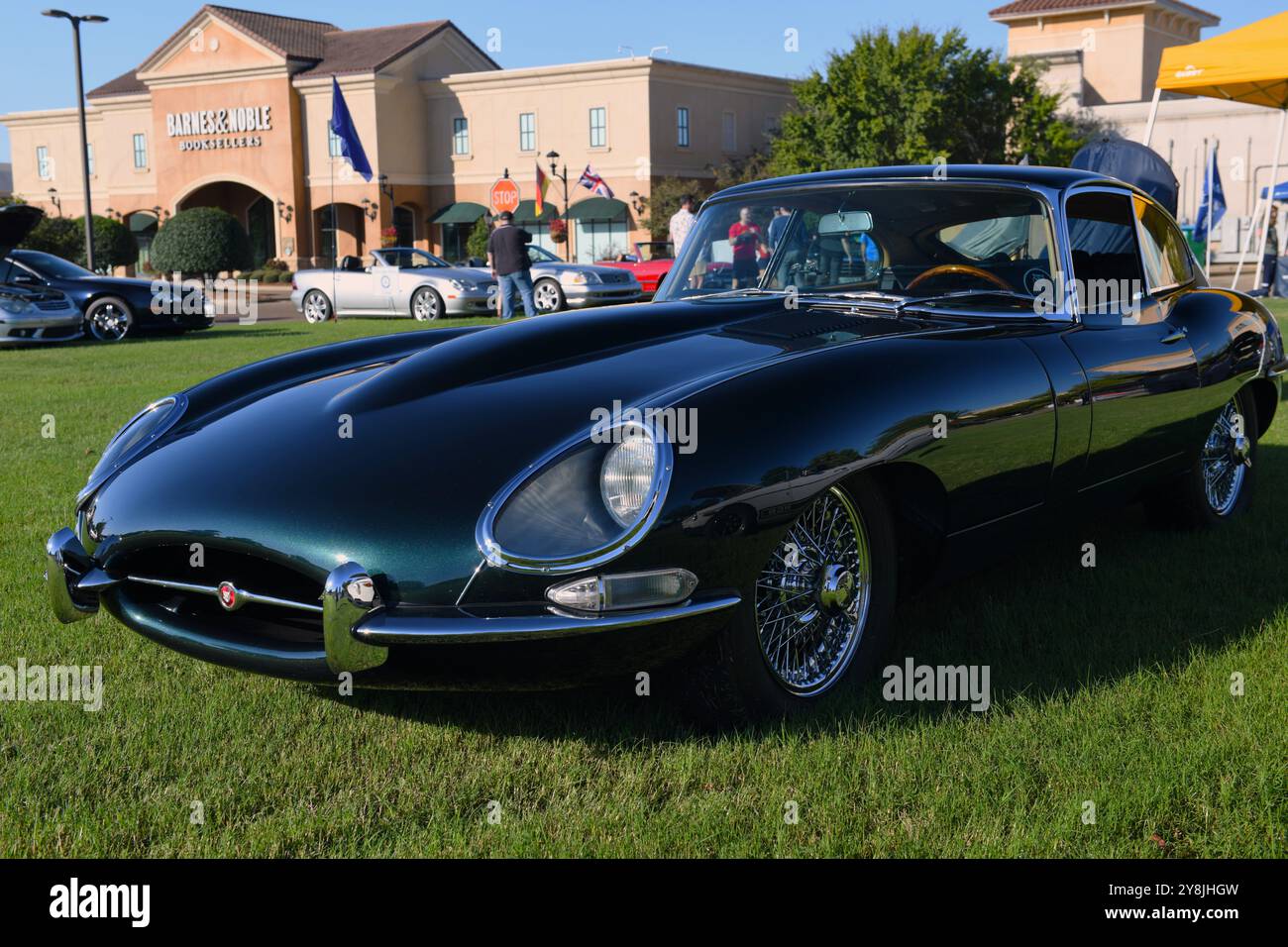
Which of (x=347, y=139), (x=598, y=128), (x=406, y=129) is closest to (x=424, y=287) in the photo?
(x=347, y=139)

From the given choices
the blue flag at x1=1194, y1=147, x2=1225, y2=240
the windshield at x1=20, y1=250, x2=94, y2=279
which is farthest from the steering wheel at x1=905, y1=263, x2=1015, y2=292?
the blue flag at x1=1194, y1=147, x2=1225, y2=240

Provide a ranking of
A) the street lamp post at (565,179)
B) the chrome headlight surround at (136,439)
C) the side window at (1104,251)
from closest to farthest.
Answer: the chrome headlight surround at (136,439), the side window at (1104,251), the street lamp post at (565,179)

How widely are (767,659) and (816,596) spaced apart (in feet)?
0.82

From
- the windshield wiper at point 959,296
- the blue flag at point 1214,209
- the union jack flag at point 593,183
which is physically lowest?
the windshield wiper at point 959,296

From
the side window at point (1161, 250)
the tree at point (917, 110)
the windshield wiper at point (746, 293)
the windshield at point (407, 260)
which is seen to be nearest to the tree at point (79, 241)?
the windshield at point (407, 260)

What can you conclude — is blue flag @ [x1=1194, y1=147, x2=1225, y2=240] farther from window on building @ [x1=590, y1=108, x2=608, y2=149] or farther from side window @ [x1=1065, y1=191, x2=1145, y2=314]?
side window @ [x1=1065, y1=191, x2=1145, y2=314]

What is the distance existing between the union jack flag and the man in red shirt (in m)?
38.3

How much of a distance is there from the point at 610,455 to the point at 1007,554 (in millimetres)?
1494

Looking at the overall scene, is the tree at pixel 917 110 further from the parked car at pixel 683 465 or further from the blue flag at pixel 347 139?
the parked car at pixel 683 465

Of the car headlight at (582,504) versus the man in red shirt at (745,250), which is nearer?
the car headlight at (582,504)

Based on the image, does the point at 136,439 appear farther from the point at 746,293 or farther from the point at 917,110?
the point at 917,110

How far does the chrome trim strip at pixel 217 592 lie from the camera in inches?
113

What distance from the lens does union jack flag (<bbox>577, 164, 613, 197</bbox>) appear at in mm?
42906

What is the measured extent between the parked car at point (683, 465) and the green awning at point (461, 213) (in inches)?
1751
